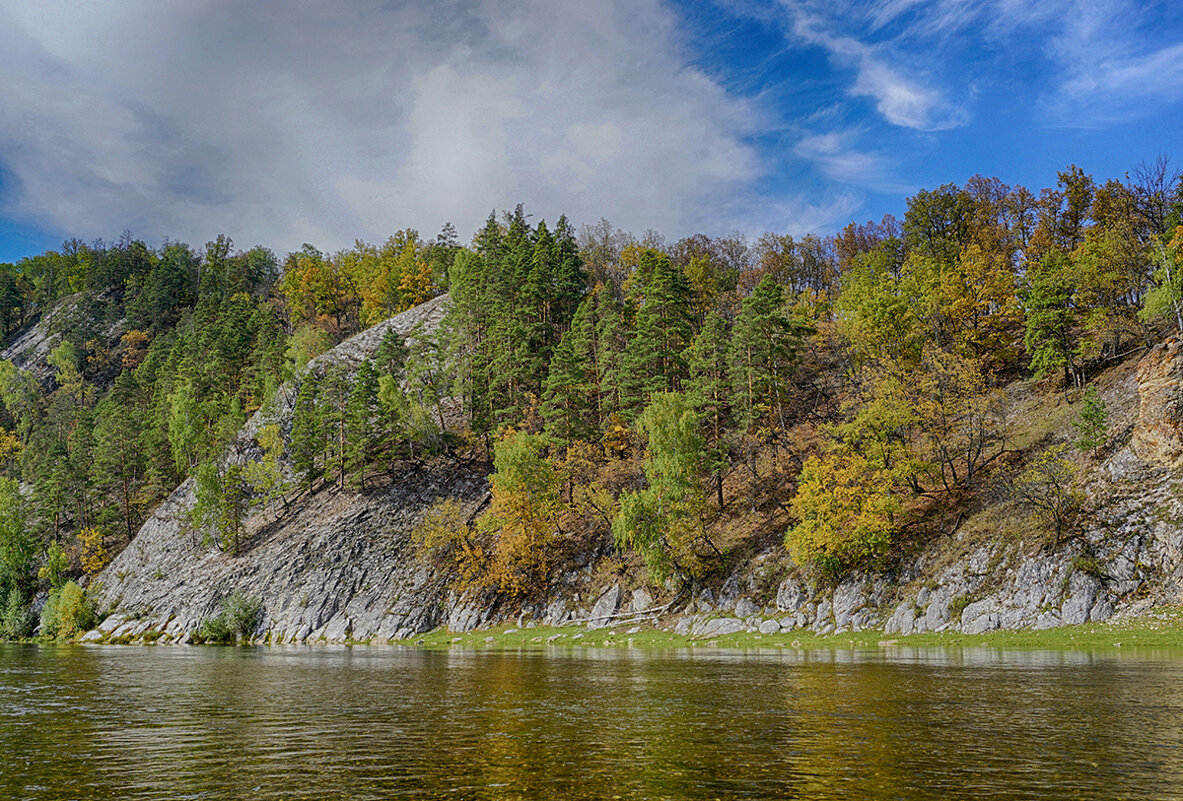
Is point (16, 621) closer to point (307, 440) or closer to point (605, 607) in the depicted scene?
point (307, 440)

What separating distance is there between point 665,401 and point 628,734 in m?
55.9

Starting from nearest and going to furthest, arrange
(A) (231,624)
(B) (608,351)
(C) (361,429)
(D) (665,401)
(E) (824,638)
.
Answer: (E) (824,638) → (D) (665,401) → (A) (231,624) → (B) (608,351) → (C) (361,429)

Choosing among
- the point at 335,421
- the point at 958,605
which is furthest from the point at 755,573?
the point at 335,421

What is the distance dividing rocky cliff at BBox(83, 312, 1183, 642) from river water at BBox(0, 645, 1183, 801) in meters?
12.5

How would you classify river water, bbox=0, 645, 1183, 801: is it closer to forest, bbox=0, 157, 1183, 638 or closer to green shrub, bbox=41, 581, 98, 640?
forest, bbox=0, 157, 1183, 638

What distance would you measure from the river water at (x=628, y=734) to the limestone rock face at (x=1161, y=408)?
21.9m

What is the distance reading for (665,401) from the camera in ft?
248

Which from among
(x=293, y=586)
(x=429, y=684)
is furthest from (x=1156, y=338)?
(x=293, y=586)

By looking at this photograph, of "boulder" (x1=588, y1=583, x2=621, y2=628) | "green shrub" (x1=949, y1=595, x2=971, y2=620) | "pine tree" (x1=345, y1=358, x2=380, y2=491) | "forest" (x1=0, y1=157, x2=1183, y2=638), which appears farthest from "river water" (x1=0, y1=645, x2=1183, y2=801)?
"pine tree" (x1=345, y1=358, x2=380, y2=491)

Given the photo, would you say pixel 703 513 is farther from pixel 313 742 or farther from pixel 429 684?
pixel 313 742

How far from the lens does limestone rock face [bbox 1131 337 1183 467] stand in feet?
178

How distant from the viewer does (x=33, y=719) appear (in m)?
26.2

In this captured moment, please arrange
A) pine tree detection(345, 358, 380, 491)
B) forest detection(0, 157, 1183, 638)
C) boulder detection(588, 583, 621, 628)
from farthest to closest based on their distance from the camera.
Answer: pine tree detection(345, 358, 380, 491) < boulder detection(588, 583, 621, 628) < forest detection(0, 157, 1183, 638)

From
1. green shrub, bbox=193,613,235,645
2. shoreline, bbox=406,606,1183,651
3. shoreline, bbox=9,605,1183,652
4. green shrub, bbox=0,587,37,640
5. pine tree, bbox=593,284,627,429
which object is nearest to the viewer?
shoreline, bbox=406,606,1183,651
